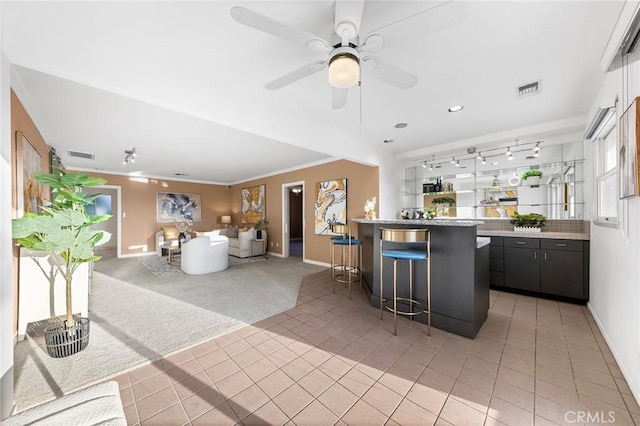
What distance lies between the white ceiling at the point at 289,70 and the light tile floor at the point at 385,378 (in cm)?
227

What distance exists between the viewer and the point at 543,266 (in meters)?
3.34

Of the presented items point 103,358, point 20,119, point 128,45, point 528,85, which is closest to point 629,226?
point 528,85

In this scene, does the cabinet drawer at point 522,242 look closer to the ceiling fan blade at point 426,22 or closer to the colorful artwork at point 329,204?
the colorful artwork at point 329,204

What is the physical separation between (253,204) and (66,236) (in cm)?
586

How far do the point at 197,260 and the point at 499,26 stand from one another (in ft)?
17.7

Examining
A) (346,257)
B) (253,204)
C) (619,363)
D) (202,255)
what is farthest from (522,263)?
(253,204)

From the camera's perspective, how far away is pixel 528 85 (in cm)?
248

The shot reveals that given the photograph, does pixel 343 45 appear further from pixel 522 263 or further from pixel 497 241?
pixel 522 263

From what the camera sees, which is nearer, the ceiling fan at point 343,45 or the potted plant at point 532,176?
the ceiling fan at point 343,45

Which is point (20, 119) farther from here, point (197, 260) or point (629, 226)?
point (629, 226)

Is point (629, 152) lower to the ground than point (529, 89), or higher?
lower

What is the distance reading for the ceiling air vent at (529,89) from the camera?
247 cm

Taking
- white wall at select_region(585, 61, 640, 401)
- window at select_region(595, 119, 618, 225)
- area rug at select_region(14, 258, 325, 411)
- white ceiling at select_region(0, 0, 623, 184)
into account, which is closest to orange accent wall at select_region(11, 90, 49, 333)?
white ceiling at select_region(0, 0, 623, 184)

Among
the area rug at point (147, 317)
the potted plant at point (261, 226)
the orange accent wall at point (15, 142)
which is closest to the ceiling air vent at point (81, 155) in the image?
the orange accent wall at point (15, 142)
